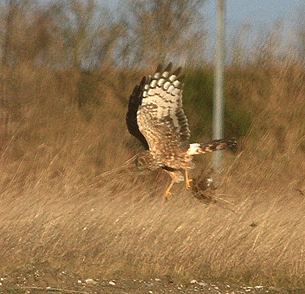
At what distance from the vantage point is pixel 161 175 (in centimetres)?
1182

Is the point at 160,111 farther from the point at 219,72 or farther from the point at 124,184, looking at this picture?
the point at 219,72

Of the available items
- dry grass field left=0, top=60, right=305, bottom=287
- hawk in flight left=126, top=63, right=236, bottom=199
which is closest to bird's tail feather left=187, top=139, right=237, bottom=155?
hawk in flight left=126, top=63, right=236, bottom=199

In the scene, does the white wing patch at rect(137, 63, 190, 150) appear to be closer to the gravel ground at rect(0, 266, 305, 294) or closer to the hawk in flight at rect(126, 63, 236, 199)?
the hawk in flight at rect(126, 63, 236, 199)

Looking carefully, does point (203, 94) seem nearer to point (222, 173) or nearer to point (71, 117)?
point (71, 117)

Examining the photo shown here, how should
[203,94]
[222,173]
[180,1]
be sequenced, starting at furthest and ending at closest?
[180,1] < [203,94] < [222,173]

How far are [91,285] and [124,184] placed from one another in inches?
146

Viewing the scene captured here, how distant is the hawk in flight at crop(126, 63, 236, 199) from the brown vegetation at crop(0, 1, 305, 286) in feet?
0.90

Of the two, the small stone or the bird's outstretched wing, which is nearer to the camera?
the small stone

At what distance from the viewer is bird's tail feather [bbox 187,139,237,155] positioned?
7.46 meters

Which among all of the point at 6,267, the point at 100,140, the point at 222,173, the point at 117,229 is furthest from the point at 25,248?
the point at 100,140

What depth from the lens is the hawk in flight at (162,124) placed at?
7.38 meters

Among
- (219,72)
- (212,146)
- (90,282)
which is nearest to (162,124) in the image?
(212,146)

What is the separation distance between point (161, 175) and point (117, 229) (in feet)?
14.9

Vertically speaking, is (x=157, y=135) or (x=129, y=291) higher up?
(x=157, y=135)
